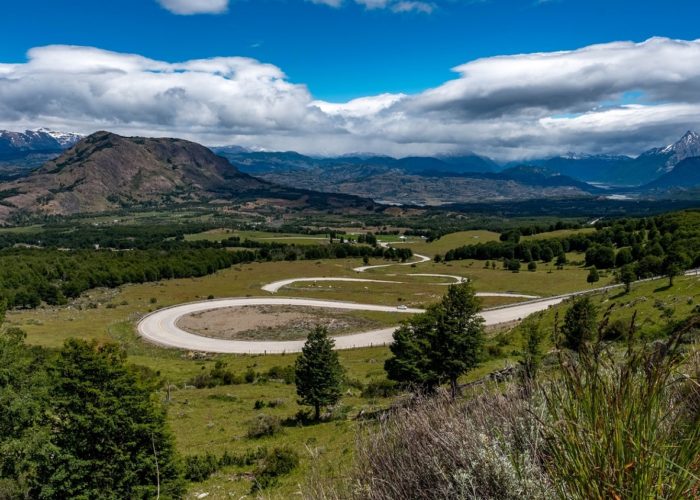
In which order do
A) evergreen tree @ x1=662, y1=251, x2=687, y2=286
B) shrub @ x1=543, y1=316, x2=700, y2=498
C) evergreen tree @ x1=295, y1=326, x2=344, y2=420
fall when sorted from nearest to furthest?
1. shrub @ x1=543, y1=316, x2=700, y2=498
2. evergreen tree @ x1=295, y1=326, x2=344, y2=420
3. evergreen tree @ x1=662, y1=251, x2=687, y2=286

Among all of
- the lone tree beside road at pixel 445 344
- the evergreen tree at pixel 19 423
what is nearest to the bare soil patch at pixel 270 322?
the lone tree beside road at pixel 445 344

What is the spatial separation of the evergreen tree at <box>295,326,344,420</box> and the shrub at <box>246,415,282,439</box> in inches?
114

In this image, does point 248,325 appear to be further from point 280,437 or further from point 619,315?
point 619,315

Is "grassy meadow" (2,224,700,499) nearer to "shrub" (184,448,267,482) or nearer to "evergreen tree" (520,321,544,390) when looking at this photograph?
"shrub" (184,448,267,482)

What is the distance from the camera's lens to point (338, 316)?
277ft

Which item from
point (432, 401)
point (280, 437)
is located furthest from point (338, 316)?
point (432, 401)

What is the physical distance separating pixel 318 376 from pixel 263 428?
5405 mm

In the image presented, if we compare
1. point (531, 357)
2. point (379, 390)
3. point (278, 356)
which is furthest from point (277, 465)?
point (278, 356)

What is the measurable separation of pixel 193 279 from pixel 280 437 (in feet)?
356

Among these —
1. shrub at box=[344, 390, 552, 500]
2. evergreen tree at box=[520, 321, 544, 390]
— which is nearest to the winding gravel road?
evergreen tree at box=[520, 321, 544, 390]

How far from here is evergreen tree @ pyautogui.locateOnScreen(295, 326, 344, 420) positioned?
3462 cm

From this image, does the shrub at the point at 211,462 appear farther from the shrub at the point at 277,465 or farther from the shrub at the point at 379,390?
the shrub at the point at 379,390

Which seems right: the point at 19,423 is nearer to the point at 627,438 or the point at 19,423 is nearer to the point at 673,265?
the point at 627,438

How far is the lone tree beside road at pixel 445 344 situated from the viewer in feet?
108
